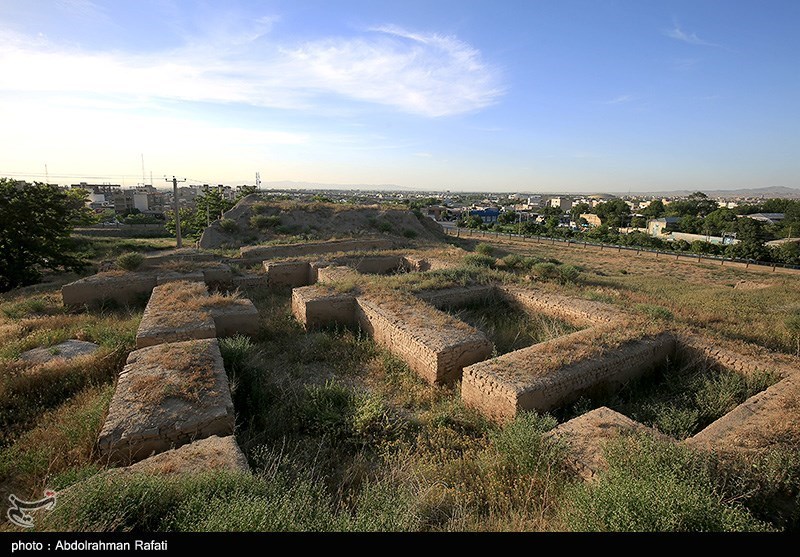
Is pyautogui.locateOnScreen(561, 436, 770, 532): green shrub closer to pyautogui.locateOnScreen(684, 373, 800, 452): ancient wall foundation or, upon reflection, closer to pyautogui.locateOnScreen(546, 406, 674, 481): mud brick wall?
pyautogui.locateOnScreen(546, 406, 674, 481): mud brick wall

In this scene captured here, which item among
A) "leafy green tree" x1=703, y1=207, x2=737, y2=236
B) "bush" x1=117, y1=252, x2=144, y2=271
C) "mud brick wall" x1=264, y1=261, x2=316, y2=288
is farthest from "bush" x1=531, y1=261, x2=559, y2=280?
"leafy green tree" x1=703, y1=207, x2=737, y2=236

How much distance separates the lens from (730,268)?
25781mm

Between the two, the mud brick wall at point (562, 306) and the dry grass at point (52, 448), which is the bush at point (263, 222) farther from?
the dry grass at point (52, 448)

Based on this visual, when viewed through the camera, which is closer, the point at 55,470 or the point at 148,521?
the point at 148,521

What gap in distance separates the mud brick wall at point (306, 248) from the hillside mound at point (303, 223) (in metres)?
3.03

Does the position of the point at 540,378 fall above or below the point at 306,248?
below

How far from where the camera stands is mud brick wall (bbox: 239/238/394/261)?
14.1 meters

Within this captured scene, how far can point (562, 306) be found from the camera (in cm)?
763

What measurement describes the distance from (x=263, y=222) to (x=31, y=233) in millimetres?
10624

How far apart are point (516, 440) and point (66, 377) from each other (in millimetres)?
5412

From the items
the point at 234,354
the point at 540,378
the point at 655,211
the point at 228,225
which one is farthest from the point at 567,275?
the point at 655,211

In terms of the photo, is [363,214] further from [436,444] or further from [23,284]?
[436,444]

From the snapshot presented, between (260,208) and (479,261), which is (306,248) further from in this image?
(260,208)

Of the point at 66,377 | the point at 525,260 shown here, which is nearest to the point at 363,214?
the point at 525,260
